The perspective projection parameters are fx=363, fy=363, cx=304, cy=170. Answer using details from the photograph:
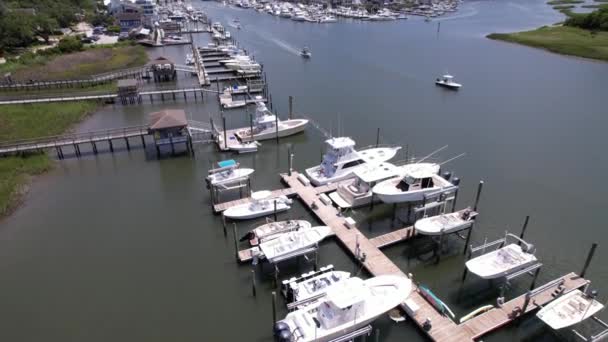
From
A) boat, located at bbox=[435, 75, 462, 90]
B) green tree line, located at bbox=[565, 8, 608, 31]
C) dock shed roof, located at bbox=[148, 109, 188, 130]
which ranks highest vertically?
green tree line, located at bbox=[565, 8, 608, 31]

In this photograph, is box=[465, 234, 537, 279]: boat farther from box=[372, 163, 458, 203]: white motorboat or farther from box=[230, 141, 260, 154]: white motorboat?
box=[230, 141, 260, 154]: white motorboat

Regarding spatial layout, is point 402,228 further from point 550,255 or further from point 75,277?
point 75,277

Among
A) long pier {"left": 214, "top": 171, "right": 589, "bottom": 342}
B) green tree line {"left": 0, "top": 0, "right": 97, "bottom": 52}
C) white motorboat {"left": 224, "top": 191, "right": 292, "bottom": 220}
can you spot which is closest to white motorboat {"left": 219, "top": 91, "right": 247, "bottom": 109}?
long pier {"left": 214, "top": 171, "right": 589, "bottom": 342}

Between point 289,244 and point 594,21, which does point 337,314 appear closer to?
point 289,244

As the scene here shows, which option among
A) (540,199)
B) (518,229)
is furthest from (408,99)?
(518,229)

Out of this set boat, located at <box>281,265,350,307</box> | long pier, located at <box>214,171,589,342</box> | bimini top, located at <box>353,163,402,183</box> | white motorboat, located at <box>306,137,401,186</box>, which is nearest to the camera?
long pier, located at <box>214,171,589,342</box>
